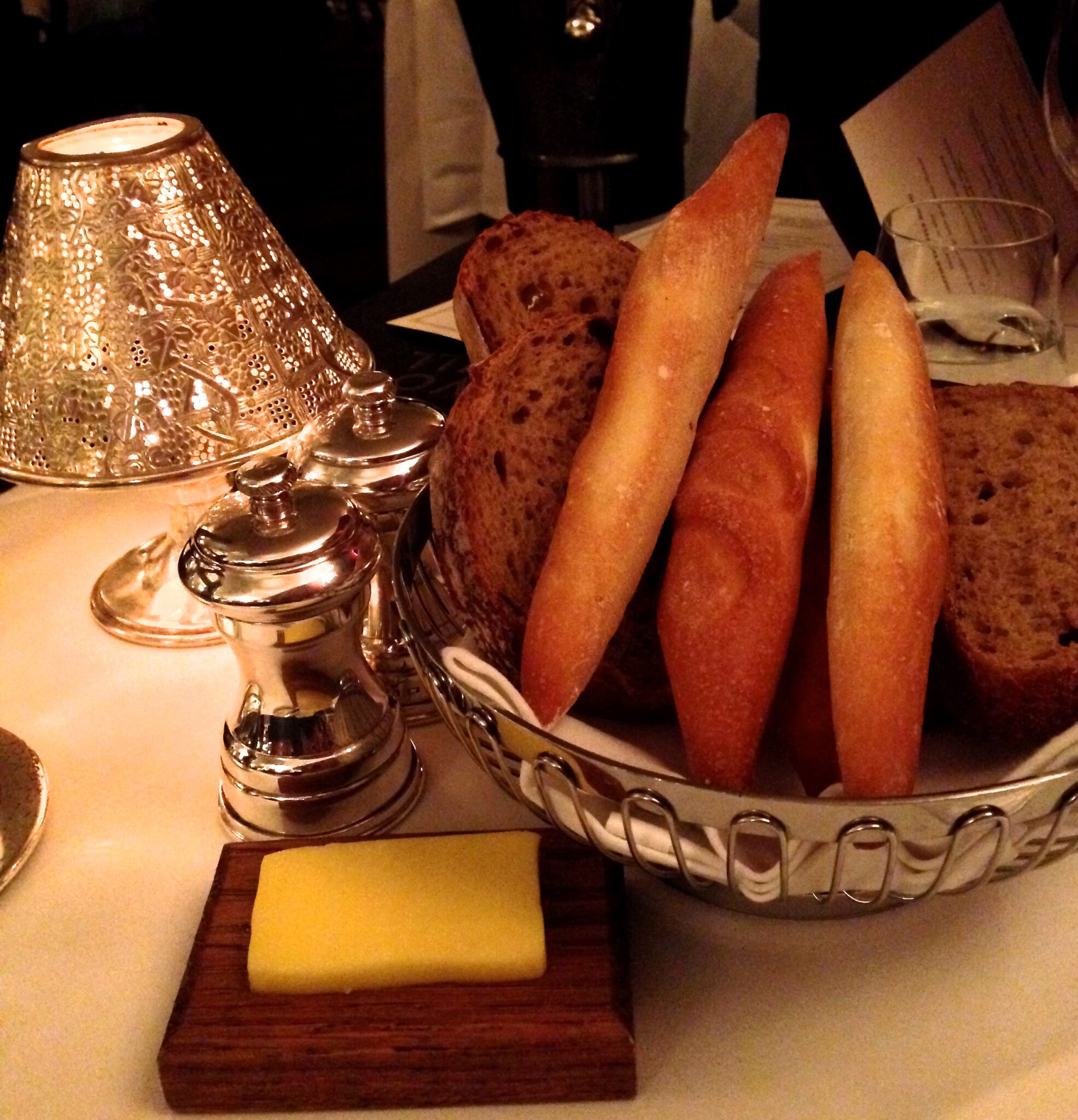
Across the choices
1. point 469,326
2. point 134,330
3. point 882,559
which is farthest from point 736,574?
point 134,330

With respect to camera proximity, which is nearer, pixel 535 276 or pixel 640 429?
pixel 640 429

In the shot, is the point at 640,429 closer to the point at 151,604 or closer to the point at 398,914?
the point at 398,914

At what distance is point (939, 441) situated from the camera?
0.49 meters

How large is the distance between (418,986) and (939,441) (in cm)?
32

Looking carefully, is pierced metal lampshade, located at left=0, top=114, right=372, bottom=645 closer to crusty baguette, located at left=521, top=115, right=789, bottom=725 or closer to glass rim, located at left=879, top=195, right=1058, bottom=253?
crusty baguette, located at left=521, top=115, right=789, bottom=725

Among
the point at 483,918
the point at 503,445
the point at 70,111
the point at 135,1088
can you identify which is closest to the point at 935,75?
the point at 503,445

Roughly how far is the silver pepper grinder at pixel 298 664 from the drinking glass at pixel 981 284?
411mm

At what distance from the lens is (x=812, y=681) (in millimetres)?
429

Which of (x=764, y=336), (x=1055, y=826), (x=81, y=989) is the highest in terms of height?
(x=764, y=336)

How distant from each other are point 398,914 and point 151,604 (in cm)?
34

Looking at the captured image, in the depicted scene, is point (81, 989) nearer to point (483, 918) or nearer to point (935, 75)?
point (483, 918)

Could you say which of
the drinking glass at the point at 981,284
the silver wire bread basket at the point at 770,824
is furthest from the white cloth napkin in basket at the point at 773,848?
the drinking glass at the point at 981,284

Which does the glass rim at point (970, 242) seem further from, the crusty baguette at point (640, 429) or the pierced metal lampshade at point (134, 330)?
the pierced metal lampshade at point (134, 330)

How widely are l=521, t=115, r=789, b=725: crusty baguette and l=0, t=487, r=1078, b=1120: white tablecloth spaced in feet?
0.43
